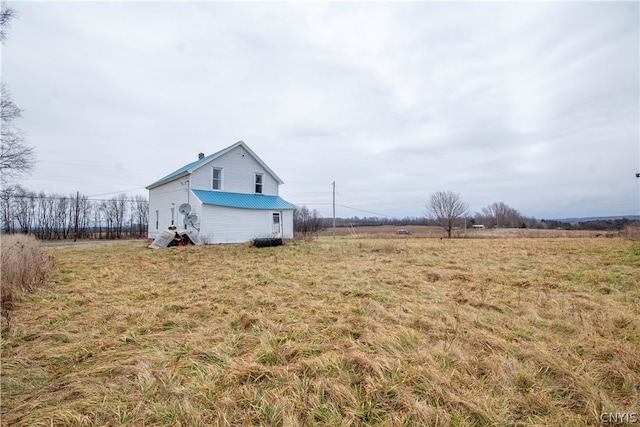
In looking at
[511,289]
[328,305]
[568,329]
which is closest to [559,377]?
[568,329]

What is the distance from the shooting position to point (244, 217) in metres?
→ 17.7

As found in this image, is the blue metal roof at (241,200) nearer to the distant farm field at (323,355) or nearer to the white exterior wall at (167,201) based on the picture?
the white exterior wall at (167,201)

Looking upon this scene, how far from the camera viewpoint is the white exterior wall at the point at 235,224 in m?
15.9

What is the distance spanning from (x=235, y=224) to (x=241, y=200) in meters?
1.74

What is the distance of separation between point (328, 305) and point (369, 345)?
1542mm

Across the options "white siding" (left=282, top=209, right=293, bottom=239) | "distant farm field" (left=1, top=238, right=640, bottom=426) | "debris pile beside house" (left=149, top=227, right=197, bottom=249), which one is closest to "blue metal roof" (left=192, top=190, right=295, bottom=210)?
"white siding" (left=282, top=209, right=293, bottom=239)

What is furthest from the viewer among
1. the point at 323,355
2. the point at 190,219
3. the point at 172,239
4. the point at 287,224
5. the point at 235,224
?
the point at 287,224

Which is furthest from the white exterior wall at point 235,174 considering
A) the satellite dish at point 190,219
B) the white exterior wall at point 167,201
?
the satellite dish at point 190,219

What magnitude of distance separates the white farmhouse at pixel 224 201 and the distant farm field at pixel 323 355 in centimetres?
1060

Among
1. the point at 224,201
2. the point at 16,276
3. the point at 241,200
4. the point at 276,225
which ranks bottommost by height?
the point at 16,276

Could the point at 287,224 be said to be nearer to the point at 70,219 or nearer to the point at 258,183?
the point at 258,183

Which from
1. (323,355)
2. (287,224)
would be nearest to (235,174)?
(287,224)

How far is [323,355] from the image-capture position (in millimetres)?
2674

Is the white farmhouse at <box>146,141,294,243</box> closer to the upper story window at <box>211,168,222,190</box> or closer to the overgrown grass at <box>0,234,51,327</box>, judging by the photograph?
the upper story window at <box>211,168,222,190</box>
